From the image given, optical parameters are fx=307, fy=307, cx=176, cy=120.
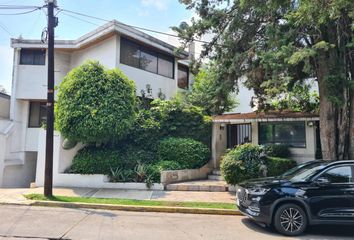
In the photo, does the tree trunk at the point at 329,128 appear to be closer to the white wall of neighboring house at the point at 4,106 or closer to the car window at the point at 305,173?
the car window at the point at 305,173

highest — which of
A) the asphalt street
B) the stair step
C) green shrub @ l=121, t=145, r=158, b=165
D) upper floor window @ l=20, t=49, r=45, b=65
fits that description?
upper floor window @ l=20, t=49, r=45, b=65

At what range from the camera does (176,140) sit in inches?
554

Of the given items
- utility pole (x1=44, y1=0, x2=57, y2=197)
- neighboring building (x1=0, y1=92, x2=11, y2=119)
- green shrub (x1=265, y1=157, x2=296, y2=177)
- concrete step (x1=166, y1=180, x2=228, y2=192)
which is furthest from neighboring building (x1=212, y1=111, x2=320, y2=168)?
neighboring building (x1=0, y1=92, x2=11, y2=119)

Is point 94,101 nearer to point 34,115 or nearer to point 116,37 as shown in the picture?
point 116,37

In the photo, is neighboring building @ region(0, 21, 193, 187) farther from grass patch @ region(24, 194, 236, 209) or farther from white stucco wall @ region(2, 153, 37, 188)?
grass patch @ region(24, 194, 236, 209)

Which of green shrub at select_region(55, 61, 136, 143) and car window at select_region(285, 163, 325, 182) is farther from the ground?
green shrub at select_region(55, 61, 136, 143)

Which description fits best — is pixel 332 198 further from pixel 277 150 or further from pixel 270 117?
pixel 270 117

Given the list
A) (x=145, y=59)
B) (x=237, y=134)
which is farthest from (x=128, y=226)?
(x=145, y=59)

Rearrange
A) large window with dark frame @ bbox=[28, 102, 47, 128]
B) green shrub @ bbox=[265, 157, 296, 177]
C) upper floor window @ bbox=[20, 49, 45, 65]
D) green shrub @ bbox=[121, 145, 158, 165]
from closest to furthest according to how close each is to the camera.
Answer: green shrub @ bbox=[265, 157, 296, 177]
green shrub @ bbox=[121, 145, 158, 165]
upper floor window @ bbox=[20, 49, 45, 65]
large window with dark frame @ bbox=[28, 102, 47, 128]

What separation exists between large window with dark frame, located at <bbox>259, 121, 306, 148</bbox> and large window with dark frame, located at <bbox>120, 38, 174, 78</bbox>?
769 centimetres

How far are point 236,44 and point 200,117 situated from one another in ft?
14.3

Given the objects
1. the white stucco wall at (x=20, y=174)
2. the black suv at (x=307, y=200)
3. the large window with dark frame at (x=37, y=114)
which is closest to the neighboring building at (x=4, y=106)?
the large window with dark frame at (x=37, y=114)

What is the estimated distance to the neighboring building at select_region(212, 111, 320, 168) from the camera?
13836mm

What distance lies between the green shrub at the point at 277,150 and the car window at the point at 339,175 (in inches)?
230
